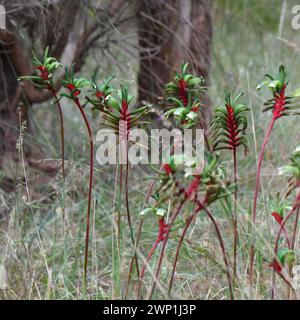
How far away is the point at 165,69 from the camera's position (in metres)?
3.48

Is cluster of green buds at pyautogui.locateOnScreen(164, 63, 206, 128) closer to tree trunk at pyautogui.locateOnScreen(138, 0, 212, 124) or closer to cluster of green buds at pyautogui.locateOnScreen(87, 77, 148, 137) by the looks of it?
cluster of green buds at pyautogui.locateOnScreen(87, 77, 148, 137)

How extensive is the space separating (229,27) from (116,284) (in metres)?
3.44

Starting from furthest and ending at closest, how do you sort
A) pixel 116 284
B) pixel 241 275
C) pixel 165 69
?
1. pixel 165 69
2. pixel 241 275
3. pixel 116 284

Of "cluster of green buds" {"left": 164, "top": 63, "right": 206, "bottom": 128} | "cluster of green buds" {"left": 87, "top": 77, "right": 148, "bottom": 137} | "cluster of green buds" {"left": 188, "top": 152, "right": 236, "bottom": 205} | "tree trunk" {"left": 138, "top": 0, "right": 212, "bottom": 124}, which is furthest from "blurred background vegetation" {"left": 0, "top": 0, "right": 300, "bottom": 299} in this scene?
"cluster of green buds" {"left": 87, "top": 77, "right": 148, "bottom": 137}

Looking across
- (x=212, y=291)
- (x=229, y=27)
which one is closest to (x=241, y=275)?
(x=212, y=291)

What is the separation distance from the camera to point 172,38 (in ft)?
11.1

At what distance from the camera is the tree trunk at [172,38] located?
3.33 metres

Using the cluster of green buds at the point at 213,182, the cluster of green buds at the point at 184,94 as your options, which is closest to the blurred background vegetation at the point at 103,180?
the cluster of green buds at the point at 213,182

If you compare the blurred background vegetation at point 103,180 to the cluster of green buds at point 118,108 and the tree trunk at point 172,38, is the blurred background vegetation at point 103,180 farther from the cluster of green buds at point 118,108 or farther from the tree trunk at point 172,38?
the cluster of green buds at point 118,108

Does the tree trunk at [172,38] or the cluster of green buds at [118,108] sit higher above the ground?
the tree trunk at [172,38]

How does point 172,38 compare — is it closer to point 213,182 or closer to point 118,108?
point 118,108

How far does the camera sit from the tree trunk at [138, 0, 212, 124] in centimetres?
333

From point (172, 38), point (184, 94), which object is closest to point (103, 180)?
point (172, 38)

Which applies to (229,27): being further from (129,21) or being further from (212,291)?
(212,291)
